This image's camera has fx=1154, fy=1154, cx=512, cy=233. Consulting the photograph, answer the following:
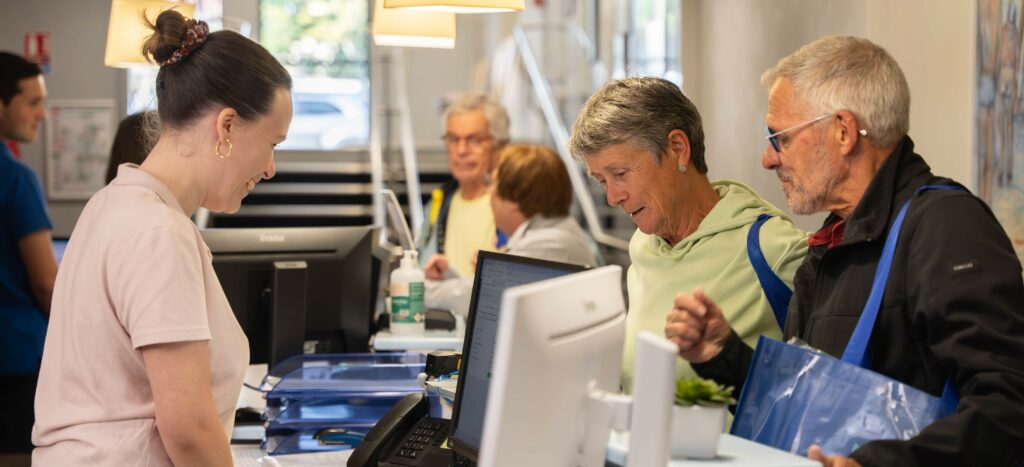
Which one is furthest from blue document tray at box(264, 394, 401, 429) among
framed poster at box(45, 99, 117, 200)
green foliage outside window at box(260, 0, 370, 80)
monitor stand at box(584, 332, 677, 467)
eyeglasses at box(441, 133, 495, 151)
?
green foliage outside window at box(260, 0, 370, 80)

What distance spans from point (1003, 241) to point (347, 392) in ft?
5.12

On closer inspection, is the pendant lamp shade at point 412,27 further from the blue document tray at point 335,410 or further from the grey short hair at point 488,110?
the blue document tray at point 335,410

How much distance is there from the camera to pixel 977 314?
1.68 m

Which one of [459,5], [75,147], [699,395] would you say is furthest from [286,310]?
[75,147]

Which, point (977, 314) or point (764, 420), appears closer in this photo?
point (977, 314)

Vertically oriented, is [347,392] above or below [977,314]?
below

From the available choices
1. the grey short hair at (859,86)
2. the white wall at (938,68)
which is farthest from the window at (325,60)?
the grey short hair at (859,86)

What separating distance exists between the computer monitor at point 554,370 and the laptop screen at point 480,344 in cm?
46

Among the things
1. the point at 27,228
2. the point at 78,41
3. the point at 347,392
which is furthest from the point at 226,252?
the point at 78,41

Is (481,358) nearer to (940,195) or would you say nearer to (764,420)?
(764,420)

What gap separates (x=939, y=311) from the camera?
67.4 inches

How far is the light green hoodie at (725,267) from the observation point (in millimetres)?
2434

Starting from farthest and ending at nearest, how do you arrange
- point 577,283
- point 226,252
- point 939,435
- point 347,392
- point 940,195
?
point 226,252 → point 347,392 → point 940,195 → point 939,435 → point 577,283

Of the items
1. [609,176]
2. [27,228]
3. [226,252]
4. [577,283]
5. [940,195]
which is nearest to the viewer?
[577,283]
